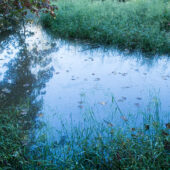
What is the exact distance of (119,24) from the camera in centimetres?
724

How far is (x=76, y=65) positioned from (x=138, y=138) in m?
3.28

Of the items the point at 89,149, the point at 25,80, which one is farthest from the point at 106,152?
the point at 25,80

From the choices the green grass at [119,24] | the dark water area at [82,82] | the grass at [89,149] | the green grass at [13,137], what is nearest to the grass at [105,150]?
the grass at [89,149]

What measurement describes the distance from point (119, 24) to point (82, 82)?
3.72m

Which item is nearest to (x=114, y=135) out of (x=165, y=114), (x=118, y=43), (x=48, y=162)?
(x=48, y=162)

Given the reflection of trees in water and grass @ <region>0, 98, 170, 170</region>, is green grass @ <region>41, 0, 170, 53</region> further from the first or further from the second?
grass @ <region>0, 98, 170, 170</region>

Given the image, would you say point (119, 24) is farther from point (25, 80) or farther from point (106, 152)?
Result: point (106, 152)

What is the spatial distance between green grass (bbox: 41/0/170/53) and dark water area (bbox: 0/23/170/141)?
59cm

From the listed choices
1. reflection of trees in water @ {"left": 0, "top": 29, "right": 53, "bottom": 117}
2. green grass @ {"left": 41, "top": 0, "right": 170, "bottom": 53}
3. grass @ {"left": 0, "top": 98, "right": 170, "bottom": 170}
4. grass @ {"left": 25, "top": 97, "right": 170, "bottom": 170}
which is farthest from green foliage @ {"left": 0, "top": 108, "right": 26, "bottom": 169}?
green grass @ {"left": 41, "top": 0, "right": 170, "bottom": 53}

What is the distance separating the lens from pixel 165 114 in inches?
134

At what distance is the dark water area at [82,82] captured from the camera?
11.5 ft

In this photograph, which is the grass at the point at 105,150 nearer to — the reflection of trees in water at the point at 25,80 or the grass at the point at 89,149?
the grass at the point at 89,149

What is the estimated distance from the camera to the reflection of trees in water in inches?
153

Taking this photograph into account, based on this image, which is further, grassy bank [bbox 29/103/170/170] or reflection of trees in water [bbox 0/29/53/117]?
reflection of trees in water [bbox 0/29/53/117]
